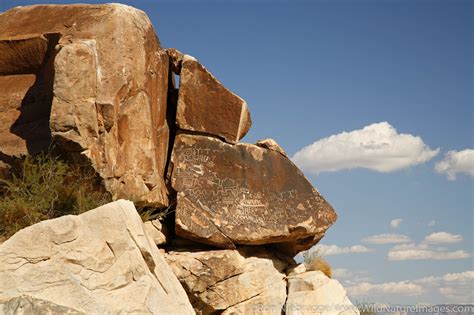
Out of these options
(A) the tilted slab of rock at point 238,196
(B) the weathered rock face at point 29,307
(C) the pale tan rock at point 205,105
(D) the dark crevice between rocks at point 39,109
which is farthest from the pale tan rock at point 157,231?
(B) the weathered rock face at point 29,307

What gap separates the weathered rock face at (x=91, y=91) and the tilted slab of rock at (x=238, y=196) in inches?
16.0

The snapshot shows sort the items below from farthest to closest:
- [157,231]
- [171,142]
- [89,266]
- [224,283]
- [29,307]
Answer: [171,142]
[157,231]
[224,283]
[89,266]
[29,307]

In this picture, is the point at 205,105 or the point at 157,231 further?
the point at 205,105

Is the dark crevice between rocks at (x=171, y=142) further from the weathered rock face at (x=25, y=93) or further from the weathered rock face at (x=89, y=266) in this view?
the weathered rock face at (x=89, y=266)

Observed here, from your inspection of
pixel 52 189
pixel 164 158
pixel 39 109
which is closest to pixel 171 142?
pixel 164 158

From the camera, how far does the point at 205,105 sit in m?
10.4

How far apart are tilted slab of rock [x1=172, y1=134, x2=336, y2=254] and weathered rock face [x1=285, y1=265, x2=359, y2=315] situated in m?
0.71

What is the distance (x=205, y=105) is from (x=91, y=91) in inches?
89.5

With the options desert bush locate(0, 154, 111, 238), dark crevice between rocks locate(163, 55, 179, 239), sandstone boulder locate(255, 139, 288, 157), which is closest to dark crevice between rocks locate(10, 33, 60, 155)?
desert bush locate(0, 154, 111, 238)

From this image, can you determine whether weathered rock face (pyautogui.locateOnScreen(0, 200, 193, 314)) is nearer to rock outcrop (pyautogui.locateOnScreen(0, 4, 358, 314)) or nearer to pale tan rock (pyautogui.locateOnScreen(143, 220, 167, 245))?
rock outcrop (pyautogui.locateOnScreen(0, 4, 358, 314))

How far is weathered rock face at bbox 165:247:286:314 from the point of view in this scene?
981cm

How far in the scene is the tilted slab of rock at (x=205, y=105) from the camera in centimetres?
1034

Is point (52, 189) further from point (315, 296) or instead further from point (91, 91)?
point (315, 296)

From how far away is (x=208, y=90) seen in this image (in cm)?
1039
